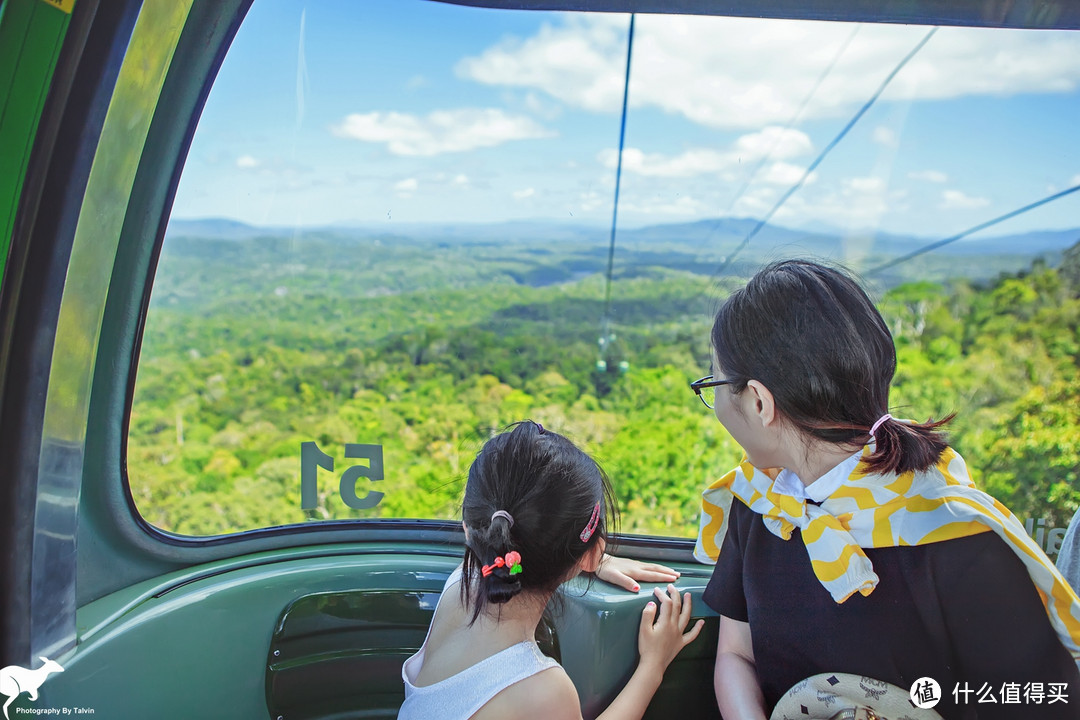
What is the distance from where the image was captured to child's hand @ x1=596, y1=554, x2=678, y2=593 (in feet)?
5.87

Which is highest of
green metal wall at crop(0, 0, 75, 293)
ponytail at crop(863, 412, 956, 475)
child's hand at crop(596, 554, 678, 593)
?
green metal wall at crop(0, 0, 75, 293)

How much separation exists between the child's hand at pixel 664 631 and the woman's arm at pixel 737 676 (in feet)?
0.44

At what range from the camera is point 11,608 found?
1580mm

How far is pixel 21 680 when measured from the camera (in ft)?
5.27

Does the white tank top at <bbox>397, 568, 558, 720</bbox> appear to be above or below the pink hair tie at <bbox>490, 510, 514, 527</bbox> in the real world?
below

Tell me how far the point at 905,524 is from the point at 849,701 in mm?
Answer: 324

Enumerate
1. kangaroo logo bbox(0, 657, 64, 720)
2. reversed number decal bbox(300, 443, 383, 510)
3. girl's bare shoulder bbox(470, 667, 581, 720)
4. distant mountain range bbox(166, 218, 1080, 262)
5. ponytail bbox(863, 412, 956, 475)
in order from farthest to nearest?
distant mountain range bbox(166, 218, 1080, 262) → reversed number decal bbox(300, 443, 383, 510) → kangaroo logo bbox(0, 657, 64, 720) → girl's bare shoulder bbox(470, 667, 581, 720) → ponytail bbox(863, 412, 956, 475)

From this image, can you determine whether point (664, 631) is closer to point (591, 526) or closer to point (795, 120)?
point (591, 526)

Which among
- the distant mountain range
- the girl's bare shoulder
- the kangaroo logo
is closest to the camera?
the girl's bare shoulder

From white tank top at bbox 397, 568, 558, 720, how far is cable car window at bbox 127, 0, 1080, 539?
145cm

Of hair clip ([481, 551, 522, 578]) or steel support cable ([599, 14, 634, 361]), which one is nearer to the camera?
hair clip ([481, 551, 522, 578])

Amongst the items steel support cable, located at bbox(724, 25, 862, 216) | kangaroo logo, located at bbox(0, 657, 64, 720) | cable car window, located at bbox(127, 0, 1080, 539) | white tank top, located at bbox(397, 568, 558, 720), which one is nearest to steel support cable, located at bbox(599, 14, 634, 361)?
cable car window, located at bbox(127, 0, 1080, 539)

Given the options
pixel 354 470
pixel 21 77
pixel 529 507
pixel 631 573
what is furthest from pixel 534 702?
pixel 21 77

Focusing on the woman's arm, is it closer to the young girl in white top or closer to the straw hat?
the straw hat
